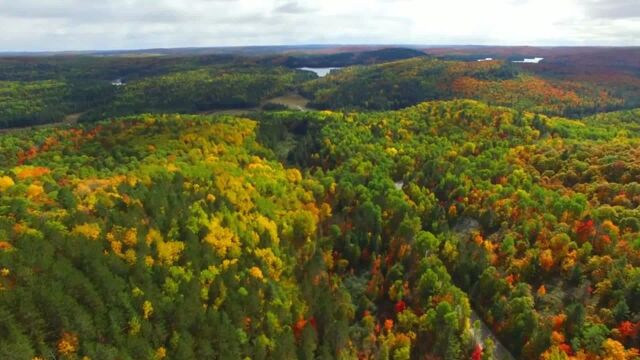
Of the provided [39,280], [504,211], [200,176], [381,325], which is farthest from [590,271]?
[39,280]

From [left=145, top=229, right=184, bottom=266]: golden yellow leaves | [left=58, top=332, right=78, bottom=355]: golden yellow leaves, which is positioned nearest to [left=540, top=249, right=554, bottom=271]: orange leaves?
[left=145, top=229, right=184, bottom=266]: golden yellow leaves

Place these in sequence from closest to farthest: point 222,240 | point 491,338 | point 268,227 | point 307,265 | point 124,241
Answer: point 124,241 < point 491,338 < point 222,240 < point 307,265 < point 268,227

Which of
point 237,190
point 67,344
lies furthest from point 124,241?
point 237,190

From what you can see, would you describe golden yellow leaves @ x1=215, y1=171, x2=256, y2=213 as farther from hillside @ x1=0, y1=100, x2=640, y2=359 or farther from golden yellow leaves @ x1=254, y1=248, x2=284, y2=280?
golden yellow leaves @ x1=254, y1=248, x2=284, y2=280

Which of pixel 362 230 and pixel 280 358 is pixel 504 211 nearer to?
pixel 362 230

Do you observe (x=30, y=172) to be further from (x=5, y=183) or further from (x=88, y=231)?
(x=88, y=231)
